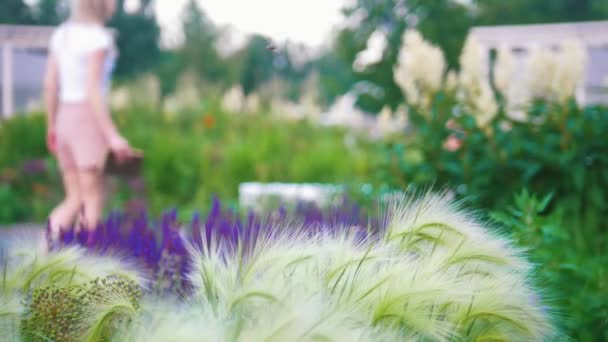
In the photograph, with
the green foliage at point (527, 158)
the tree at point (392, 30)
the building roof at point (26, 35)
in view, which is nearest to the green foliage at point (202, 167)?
the green foliage at point (527, 158)

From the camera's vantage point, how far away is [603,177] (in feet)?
12.4

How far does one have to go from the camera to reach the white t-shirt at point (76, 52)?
463cm

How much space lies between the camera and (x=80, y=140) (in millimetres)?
4605

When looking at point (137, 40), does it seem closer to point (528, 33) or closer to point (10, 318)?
point (528, 33)

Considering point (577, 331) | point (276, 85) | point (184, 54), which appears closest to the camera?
point (577, 331)

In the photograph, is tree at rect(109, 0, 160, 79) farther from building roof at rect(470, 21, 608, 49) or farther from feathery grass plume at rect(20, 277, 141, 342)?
feathery grass plume at rect(20, 277, 141, 342)

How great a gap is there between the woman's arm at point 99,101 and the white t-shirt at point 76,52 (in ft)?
0.17

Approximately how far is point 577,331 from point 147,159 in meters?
7.00

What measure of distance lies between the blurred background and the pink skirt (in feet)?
2.53

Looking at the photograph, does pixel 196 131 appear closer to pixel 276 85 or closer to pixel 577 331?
pixel 276 85

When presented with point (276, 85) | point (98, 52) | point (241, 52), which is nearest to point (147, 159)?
point (98, 52)

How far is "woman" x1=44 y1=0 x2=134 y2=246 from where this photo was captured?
4520 mm

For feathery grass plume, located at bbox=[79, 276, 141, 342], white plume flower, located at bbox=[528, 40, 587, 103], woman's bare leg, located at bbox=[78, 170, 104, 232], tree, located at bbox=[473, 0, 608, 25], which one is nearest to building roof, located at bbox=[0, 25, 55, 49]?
woman's bare leg, located at bbox=[78, 170, 104, 232]

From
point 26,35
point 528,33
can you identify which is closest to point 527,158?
point 528,33
